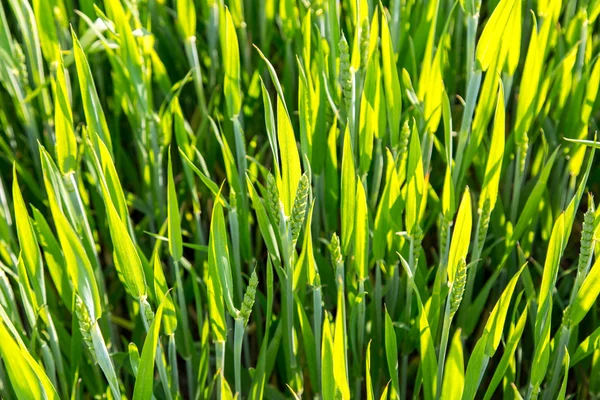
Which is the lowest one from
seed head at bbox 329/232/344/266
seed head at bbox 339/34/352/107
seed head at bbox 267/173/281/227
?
seed head at bbox 329/232/344/266

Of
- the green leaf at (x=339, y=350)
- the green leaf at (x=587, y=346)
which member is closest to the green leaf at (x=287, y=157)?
the green leaf at (x=339, y=350)

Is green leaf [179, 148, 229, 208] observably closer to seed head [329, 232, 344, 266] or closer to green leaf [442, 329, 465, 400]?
seed head [329, 232, 344, 266]

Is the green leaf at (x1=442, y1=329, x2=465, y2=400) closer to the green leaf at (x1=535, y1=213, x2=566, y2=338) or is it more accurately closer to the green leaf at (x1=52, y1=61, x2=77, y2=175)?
the green leaf at (x1=535, y1=213, x2=566, y2=338)

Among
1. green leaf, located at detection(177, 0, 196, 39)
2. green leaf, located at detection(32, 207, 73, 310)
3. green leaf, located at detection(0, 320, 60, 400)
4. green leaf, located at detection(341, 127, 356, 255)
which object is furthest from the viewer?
green leaf, located at detection(177, 0, 196, 39)

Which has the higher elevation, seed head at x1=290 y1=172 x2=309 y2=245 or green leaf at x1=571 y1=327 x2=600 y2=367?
seed head at x1=290 y1=172 x2=309 y2=245

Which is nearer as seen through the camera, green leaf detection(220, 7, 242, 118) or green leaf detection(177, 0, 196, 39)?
green leaf detection(220, 7, 242, 118)

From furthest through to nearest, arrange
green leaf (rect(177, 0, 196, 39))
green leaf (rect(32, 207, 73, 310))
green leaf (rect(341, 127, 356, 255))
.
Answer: green leaf (rect(177, 0, 196, 39)) → green leaf (rect(32, 207, 73, 310)) → green leaf (rect(341, 127, 356, 255))

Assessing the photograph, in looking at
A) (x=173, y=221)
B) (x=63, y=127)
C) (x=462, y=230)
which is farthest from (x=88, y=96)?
(x=462, y=230)

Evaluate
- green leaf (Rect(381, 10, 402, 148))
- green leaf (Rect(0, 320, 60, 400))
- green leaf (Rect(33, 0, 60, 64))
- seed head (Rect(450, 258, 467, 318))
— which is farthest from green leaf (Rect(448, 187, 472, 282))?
green leaf (Rect(33, 0, 60, 64))

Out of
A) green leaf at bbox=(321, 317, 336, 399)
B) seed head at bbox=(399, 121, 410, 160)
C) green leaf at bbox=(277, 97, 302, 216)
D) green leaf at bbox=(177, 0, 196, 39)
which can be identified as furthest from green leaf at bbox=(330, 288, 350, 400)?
green leaf at bbox=(177, 0, 196, 39)

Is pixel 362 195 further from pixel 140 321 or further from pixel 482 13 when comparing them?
pixel 482 13

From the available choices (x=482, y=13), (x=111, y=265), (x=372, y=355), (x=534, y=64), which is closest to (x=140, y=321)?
(x=111, y=265)
